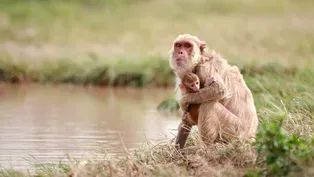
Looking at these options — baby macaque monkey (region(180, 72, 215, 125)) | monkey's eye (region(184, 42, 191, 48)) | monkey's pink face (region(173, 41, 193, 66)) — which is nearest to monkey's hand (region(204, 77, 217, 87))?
baby macaque monkey (region(180, 72, 215, 125))

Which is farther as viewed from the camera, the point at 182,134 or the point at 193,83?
the point at 182,134

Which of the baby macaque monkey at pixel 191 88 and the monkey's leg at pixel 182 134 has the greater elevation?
the baby macaque monkey at pixel 191 88

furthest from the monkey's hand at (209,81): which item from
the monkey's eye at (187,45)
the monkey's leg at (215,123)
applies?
the monkey's eye at (187,45)

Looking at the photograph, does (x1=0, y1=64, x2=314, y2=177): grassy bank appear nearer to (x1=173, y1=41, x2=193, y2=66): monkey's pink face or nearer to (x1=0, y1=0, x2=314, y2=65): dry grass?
(x1=173, y1=41, x2=193, y2=66): monkey's pink face

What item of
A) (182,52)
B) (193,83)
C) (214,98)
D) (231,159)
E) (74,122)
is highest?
(182,52)

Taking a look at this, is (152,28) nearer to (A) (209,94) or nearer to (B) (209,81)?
(B) (209,81)

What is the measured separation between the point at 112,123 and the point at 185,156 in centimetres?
450

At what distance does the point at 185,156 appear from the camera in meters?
8.65

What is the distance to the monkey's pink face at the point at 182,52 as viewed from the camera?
29.3ft

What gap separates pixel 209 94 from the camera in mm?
8766

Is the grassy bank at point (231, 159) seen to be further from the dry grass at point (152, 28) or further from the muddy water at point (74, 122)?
the dry grass at point (152, 28)

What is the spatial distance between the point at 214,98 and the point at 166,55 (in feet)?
32.0

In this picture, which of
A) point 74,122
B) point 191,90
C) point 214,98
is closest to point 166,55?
point 74,122

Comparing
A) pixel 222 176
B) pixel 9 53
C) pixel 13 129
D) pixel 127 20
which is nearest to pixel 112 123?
pixel 13 129
